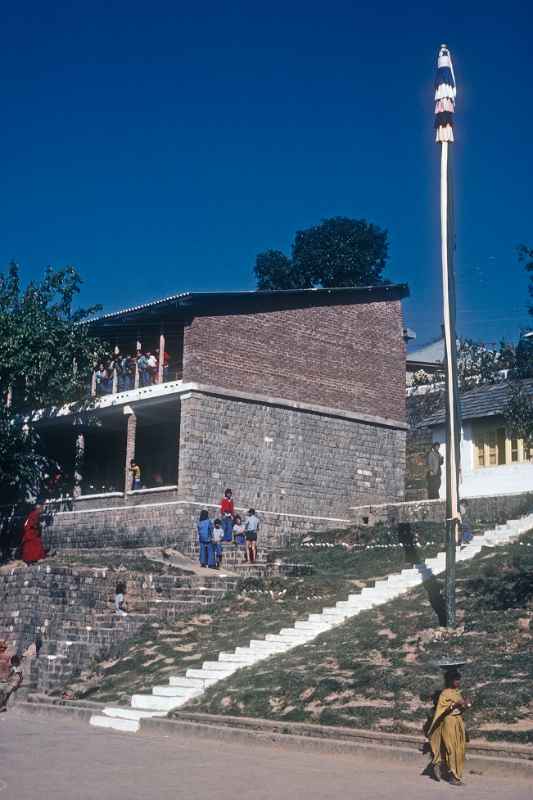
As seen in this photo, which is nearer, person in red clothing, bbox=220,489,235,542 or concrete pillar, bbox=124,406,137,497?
person in red clothing, bbox=220,489,235,542

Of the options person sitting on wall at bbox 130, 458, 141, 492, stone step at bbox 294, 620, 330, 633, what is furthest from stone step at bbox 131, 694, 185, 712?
person sitting on wall at bbox 130, 458, 141, 492

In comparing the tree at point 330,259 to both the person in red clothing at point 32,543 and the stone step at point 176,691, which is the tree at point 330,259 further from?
the stone step at point 176,691

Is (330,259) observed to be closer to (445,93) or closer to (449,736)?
(445,93)

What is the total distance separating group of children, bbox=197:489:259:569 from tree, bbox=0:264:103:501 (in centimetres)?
710

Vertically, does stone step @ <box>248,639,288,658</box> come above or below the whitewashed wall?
below

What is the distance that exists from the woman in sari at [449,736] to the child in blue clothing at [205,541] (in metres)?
13.8

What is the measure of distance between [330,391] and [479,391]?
493 cm

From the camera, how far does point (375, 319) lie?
108ft

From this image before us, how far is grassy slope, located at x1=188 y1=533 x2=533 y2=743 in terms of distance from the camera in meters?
12.1

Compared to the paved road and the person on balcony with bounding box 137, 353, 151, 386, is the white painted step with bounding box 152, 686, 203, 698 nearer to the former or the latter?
the paved road

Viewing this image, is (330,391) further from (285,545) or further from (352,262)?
(352,262)

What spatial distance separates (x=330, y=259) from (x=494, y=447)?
20.9m

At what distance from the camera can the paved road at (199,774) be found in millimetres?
9570

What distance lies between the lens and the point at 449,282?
55.5 feet
